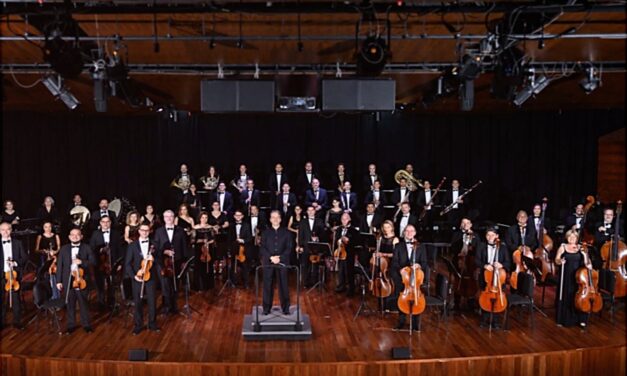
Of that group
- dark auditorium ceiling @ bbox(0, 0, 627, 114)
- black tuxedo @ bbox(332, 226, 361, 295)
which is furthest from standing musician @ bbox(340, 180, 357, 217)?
dark auditorium ceiling @ bbox(0, 0, 627, 114)

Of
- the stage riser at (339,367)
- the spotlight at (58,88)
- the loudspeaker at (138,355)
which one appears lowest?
the stage riser at (339,367)

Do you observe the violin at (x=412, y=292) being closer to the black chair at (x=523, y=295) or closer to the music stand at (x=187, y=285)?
the black chair at (x=523, y=295)

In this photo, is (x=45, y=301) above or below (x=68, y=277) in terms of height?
below

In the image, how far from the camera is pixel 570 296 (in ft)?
26.1

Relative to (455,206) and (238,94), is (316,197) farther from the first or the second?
(238,94)

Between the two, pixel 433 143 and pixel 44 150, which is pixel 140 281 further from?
pixel 433 143

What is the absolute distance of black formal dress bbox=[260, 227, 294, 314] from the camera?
8250mm

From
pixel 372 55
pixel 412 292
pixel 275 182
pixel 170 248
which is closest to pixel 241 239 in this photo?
pixel 170 248

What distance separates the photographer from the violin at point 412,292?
7.38 metres

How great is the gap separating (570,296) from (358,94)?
392 cm

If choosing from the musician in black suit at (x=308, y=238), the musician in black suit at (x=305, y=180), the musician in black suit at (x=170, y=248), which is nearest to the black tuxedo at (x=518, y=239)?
the musician in black suit at (x=308, y=238)

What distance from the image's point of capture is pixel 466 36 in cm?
699

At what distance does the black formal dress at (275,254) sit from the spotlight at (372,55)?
267 centimetres

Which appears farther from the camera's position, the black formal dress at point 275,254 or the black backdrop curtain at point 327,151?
the black backdrop curtain at point 327,151
